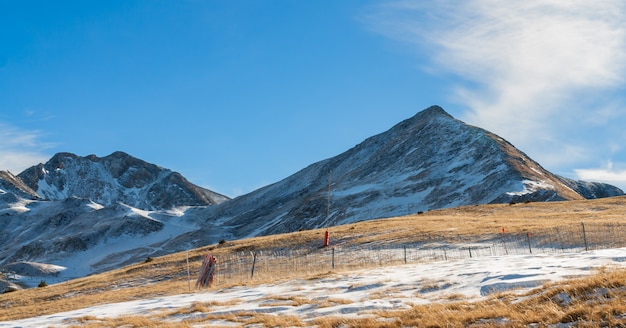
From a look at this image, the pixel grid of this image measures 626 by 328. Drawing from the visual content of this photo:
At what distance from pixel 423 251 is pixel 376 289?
21.1m

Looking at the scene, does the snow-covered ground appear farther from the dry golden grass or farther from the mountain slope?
the mountain slope

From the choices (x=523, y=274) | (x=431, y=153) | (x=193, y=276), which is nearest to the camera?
(x=523, y=274)

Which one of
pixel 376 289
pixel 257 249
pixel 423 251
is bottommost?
pixel 376 289

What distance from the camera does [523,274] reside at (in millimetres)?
18812

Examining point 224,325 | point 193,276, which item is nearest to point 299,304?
point 224,325

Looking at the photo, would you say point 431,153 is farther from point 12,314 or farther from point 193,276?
point 12,314

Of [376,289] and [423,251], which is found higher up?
[423,251]

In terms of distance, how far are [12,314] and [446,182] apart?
436 ft

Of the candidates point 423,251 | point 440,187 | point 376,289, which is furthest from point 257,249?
point 440,187

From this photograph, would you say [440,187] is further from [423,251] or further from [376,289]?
[376,289]

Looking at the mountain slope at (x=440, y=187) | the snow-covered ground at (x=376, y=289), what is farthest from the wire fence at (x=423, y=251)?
the mountain slope at (x=440, y=187)

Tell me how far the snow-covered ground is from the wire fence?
959 cm

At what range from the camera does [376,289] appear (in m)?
20.8

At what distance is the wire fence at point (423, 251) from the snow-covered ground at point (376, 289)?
959 cm
